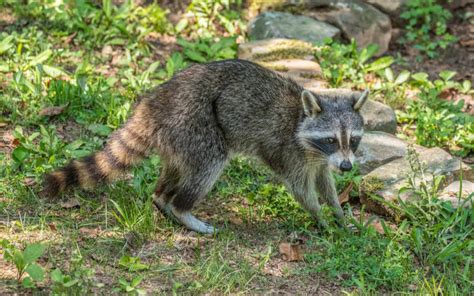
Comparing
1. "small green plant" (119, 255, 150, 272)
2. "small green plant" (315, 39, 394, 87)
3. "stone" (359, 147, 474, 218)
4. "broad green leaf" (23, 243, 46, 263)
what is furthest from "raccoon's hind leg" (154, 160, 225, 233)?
"small green plant" (315, 39, 394, 87)

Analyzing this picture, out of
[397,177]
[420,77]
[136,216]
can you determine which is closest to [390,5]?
[420,77]

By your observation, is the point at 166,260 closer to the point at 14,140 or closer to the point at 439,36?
the point at 14,140

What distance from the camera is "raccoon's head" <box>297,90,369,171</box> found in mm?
5457

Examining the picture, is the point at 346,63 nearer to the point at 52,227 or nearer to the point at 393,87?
the point at 393,87

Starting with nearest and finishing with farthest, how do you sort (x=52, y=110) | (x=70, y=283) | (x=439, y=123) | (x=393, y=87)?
(x=70, y=283)
(x=52, y=110)
(x=439, y=123)
(x=393, y=87)

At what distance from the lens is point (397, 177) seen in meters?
6.03

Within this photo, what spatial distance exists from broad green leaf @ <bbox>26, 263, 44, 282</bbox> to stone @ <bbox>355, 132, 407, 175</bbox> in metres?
3.11

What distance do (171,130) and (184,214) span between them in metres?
0.64

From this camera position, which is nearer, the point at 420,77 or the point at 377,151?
the point at 377,151

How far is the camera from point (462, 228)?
5270mm

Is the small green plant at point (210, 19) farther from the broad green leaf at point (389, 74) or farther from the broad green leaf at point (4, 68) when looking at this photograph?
the broad green leaf at point (4, 68)

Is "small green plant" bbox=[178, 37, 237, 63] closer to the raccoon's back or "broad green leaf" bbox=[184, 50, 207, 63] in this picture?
"broad green leaf" bbox=[184, 50, 207, 63]

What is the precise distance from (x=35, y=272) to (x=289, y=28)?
5.19 m

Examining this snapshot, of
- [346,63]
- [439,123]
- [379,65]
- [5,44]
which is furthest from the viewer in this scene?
[379,65]
